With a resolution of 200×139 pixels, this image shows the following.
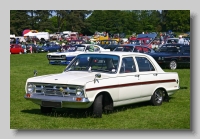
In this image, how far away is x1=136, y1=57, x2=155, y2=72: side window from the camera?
33.6ft

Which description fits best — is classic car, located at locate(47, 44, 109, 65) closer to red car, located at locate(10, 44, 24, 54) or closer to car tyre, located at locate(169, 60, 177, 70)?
car tyre, located at locate(169, 60, 177, 70)

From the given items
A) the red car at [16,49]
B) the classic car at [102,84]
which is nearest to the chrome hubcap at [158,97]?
the classic car at [102,84]

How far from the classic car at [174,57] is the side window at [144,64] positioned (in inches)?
444

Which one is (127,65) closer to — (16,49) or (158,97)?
(158,97)

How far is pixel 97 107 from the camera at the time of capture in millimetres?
8906

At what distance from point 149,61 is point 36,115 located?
9.75ft

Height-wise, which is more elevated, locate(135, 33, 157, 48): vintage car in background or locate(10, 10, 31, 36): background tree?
locate(135, 33, 157, 48): vintage car in background

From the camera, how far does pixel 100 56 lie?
988cm

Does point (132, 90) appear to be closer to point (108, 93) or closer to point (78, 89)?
point (108, 93)

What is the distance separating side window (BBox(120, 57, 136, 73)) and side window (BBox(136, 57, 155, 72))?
0.69ft

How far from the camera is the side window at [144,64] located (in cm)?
1025

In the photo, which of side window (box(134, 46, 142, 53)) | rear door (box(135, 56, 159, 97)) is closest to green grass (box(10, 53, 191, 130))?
rear door (box(135, 56, 159, 97))

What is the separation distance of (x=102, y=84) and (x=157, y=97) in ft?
7.11

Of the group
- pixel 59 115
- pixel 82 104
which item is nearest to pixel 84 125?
pixel 82 104
